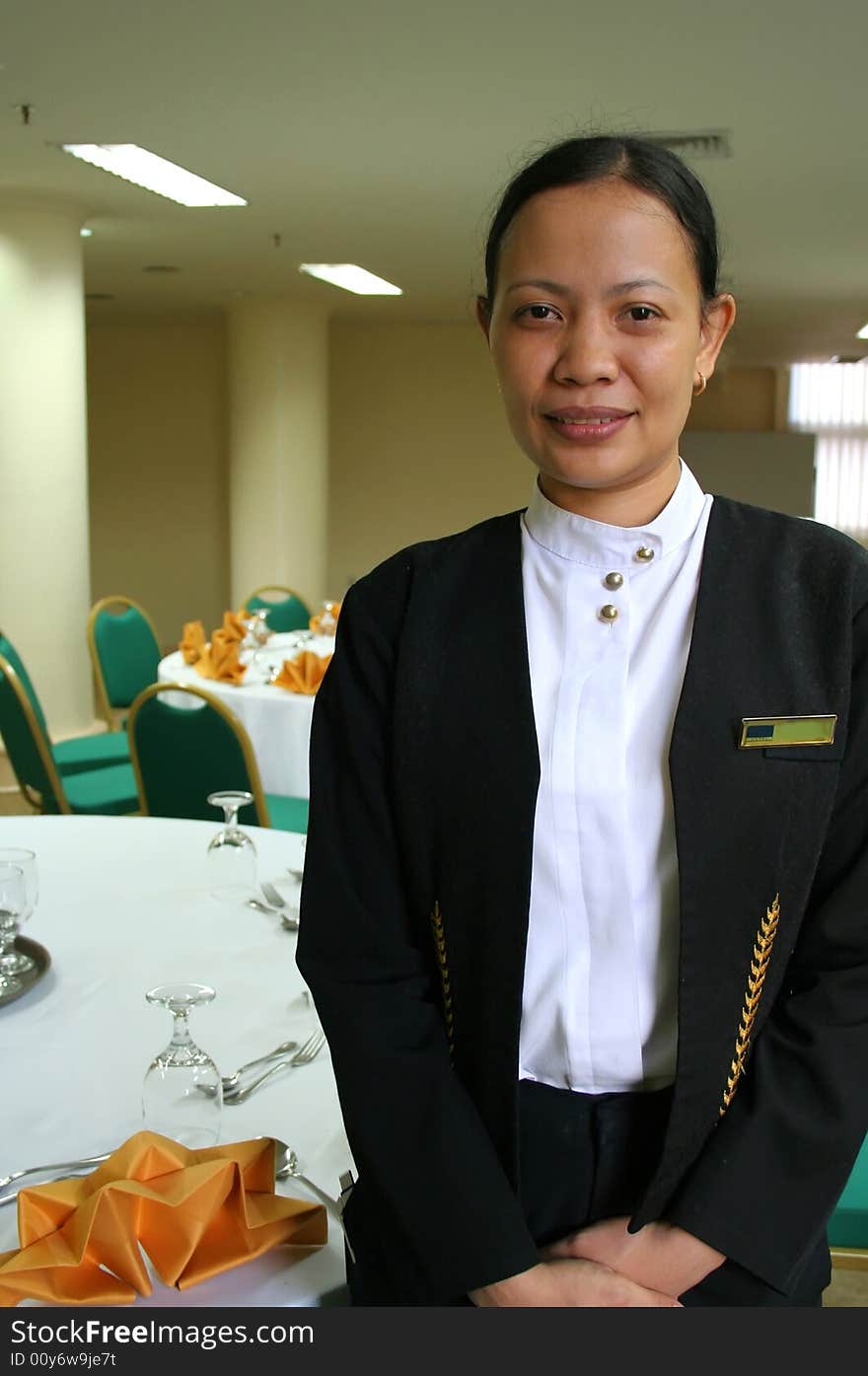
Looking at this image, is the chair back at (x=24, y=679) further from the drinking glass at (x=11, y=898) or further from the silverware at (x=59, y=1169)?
the silverware at (x=59, y=1169)

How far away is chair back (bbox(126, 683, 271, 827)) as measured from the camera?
3.23 meters

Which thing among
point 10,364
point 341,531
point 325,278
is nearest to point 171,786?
point 10,364

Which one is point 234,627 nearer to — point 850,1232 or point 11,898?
point 11,898

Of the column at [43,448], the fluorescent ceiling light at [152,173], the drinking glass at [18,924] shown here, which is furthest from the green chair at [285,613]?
the drinking glass at [18,924]

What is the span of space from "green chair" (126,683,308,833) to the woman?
2.11 metres

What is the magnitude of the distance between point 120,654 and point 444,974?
542cm

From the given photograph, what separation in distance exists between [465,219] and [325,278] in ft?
8.41

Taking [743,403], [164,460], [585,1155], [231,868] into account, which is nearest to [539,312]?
[585,1155]

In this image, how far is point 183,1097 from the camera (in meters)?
1.27

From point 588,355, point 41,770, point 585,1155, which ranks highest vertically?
point 588,355

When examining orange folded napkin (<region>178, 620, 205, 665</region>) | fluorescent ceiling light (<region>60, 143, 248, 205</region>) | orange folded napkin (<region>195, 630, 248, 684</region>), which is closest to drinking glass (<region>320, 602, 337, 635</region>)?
orange folded napkin (<region>178, 620, 205, 665</region>)

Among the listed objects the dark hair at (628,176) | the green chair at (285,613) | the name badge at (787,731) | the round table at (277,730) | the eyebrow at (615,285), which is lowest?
the round table at (277,730)

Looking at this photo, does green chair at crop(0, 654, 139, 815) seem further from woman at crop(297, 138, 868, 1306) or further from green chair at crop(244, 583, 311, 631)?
woman at crop(297, 138, 868, 1306)

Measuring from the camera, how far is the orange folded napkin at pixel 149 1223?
40.6 inches
